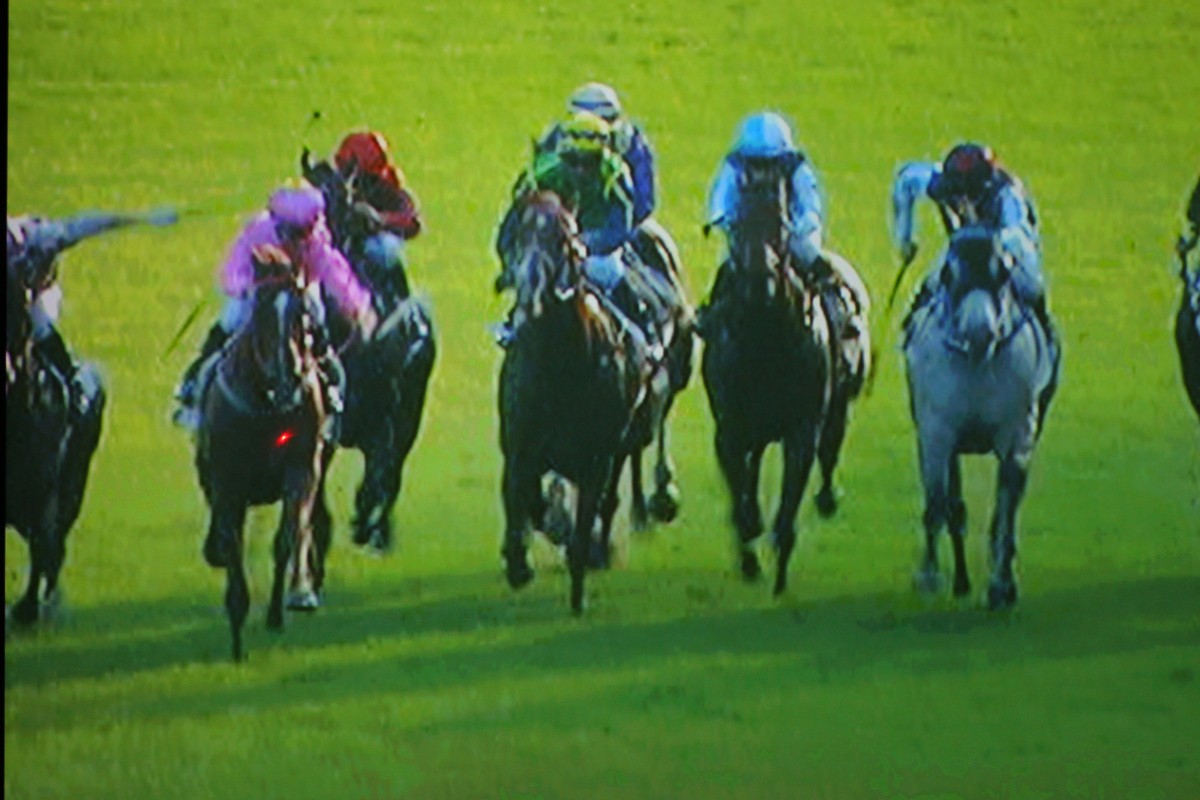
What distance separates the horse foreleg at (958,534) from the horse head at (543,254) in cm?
79

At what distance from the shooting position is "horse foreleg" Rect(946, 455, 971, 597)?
5168 mm

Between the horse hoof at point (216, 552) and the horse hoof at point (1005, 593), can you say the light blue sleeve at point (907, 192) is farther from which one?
the horse hoof at point (216, 552)

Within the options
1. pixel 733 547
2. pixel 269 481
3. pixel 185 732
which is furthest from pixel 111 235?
pixel 733 547

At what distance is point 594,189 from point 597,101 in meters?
0.16

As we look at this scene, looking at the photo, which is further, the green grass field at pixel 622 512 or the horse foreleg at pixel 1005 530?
the horse foreleg at pixel 1005 530

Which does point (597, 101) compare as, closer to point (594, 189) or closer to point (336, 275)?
point (594, 189)

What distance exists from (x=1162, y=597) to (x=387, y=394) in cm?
146

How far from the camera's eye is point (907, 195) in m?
5.20

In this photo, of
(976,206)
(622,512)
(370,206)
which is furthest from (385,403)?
(976,206)

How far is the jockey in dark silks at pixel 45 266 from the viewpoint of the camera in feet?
16.7

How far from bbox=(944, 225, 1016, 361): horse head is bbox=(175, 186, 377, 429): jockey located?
1089 millimetres

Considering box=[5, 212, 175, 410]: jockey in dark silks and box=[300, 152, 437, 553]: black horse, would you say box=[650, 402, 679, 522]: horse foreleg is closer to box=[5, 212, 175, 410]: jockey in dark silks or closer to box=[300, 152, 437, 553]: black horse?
box=[300, 152, 437, 553]: black horse

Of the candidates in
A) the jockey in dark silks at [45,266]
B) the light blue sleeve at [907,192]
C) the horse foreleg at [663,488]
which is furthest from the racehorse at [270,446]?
the light blue sleeve at [907,192]

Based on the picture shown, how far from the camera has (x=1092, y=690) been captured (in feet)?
16.9
